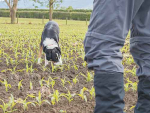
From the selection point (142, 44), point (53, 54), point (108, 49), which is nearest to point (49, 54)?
point (53, 54)

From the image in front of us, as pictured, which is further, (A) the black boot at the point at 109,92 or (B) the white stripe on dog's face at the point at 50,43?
(B) the white stripe on dog's face at the point at 50,43

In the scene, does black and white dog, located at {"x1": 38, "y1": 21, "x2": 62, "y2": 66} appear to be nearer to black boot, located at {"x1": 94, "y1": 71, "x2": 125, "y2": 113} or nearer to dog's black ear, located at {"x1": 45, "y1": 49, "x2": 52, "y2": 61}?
dog's black ear, located at {"x1": 45, "y1": 49, "x2": 52, "y2": 61}

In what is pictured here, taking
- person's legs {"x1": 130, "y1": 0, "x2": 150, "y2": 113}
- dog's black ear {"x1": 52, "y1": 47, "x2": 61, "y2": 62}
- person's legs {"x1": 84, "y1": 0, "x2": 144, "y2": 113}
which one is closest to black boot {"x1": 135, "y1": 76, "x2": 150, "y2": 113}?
person's legs {"x1": 130, "y1": 0, "x2": 150, "y2": 113}

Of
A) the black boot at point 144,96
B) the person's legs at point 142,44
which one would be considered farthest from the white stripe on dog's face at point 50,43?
the black boot at point 144,96

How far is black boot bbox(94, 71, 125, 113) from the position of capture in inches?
63.5

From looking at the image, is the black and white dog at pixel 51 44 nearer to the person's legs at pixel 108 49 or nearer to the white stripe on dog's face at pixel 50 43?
the white stripe on dog's face at pixel 50 43

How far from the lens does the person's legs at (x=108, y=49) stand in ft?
5.34

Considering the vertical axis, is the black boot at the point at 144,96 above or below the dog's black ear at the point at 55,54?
above

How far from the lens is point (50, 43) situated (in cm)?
449

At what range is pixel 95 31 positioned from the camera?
173cm

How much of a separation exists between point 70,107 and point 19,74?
64.0 inches

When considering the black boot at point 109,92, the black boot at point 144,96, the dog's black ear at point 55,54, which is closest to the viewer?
the black boot at point 109,92

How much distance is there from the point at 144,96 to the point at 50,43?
276 centimetres

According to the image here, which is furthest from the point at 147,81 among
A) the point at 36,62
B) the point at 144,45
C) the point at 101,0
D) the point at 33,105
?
the point at 36,62
